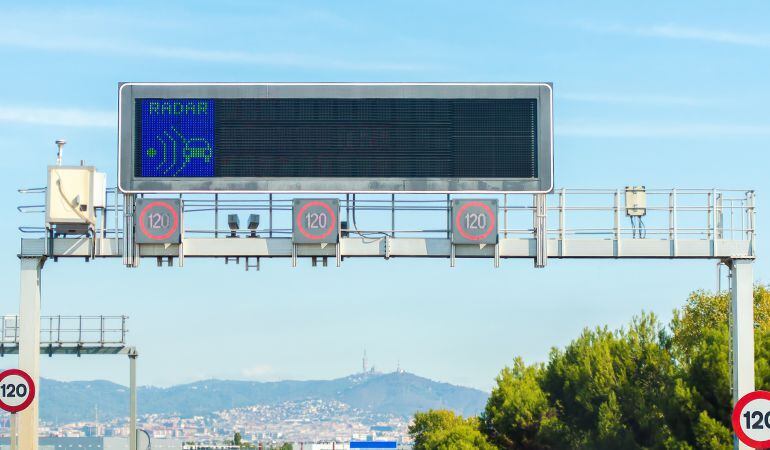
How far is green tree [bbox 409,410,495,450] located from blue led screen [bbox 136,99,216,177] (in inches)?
1961

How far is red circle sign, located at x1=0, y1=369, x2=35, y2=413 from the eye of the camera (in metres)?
27.0

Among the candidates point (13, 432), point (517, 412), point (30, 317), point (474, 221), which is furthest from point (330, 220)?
point (517, 412)

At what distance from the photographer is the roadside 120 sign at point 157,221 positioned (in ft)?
105

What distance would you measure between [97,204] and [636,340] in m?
28.9

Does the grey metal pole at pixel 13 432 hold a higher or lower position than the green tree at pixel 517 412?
higher

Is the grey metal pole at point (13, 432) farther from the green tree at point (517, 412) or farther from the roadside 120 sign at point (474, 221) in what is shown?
the green tree at point (517, 412)

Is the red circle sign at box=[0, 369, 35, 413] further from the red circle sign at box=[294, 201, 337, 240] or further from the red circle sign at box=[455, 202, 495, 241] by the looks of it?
the red circle sign at box=[455, 202, 495, 241]

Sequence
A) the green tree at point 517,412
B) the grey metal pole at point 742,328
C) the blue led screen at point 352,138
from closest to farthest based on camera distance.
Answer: the blue led screen at point 352,138 < the grey metal pole at point 742,328 < the green tree at point 517,412

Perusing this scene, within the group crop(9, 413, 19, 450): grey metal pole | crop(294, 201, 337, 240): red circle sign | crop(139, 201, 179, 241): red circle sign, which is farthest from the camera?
crop(139, 201, 179, 241): red circle sign

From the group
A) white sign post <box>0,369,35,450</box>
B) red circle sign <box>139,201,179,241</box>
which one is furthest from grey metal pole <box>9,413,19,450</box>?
red circle sign <box>139,201,179,241</box>

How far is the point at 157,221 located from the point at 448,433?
67.8 m

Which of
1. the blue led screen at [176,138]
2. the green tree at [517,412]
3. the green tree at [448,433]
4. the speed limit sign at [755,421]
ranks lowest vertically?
the green tree at [448,433]

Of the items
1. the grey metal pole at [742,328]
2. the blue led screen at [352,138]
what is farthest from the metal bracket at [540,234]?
the grey metal pole at [742,328]

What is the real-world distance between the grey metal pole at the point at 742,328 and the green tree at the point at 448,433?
4689 centimetres
